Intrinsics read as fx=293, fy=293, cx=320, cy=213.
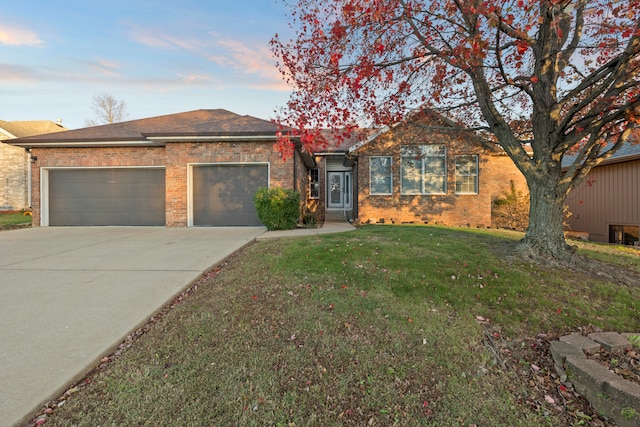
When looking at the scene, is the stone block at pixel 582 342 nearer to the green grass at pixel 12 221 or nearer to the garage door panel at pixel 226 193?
the garage door panel at pixel 226 193

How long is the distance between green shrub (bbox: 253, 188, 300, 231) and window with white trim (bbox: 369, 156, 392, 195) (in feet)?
13.8

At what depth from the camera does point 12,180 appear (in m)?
19.1

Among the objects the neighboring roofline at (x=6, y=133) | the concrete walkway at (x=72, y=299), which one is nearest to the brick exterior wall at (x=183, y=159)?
the concrete walkway at (x=72, y=299)

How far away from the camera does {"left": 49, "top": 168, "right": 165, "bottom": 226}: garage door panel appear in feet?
36.3

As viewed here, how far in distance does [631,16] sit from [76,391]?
6.93 meters

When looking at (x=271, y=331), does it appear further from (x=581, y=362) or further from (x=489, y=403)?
(x=581, y=362)

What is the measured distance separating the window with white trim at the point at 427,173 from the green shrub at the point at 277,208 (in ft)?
17.0

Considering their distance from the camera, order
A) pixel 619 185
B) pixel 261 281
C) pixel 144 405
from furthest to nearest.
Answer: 1. pixel 619 185
2. pixel 261 281
3. pixel 144 405

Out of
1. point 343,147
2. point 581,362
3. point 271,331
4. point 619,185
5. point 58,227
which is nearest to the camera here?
point 581,362

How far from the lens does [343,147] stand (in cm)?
1544

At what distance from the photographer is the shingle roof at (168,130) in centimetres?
995

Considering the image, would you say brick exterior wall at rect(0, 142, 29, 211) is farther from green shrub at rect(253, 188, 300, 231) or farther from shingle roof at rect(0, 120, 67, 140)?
green shrub at rect(253, 188, 300, 231)

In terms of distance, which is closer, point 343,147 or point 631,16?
point 631,16

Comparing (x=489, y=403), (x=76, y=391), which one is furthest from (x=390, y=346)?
(x=76, y=391)
